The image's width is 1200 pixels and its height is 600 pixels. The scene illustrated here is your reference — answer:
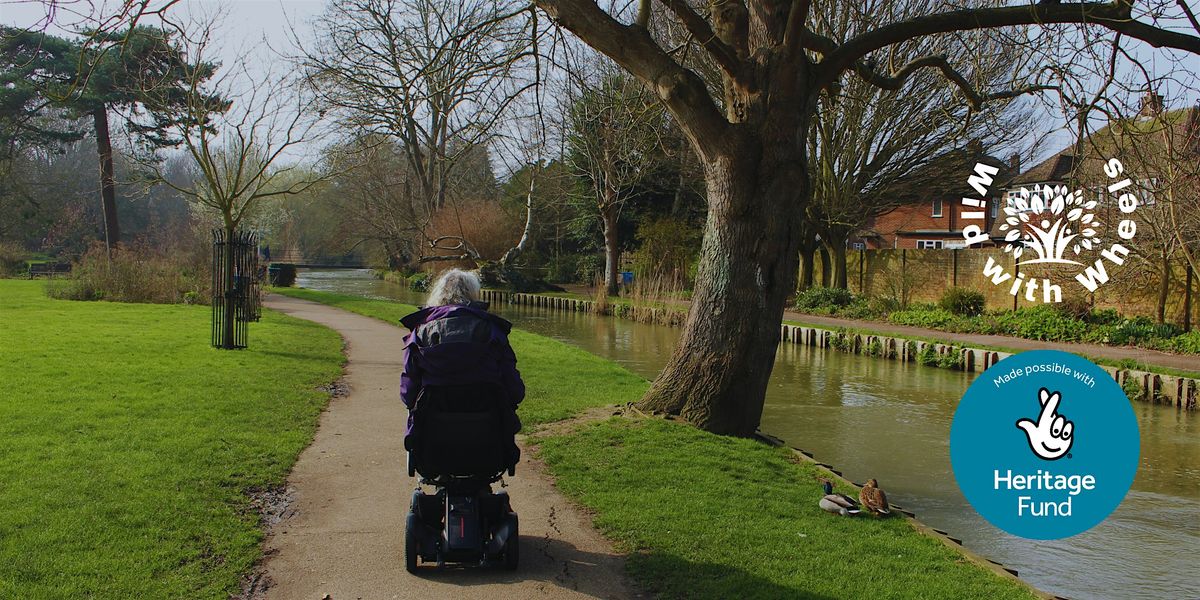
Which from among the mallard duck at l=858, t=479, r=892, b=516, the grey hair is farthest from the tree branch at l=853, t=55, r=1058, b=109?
the grey hair

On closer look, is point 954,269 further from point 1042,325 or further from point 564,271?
point 564,271

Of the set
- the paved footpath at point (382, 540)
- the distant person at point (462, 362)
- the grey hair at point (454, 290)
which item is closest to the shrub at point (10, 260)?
the paved footpath at point (382, 540)

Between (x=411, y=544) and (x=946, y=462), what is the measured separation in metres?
7.16

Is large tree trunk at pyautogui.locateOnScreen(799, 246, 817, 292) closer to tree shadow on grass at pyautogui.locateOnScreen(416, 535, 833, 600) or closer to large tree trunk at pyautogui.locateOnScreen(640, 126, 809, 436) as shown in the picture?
large tree trunk at pyautogui.locateOnScreen(640, 126, 809, 436)

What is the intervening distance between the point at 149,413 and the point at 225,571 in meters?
4.41

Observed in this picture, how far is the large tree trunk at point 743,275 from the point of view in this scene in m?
8.29

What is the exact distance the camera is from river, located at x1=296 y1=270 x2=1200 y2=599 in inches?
255

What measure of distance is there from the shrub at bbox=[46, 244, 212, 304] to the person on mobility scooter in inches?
847

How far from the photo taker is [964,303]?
23.4 metres

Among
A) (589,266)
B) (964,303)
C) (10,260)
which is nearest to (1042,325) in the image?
(964,303)

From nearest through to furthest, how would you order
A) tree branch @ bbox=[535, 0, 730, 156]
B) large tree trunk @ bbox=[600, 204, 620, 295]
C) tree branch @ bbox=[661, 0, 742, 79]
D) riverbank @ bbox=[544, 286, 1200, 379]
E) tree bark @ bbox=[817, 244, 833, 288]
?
tree branch @ bbox=[535, 0, 730, 156] < tree branch @ bbox=[661, 0, 742, 79] < riverbank @ bbox=[544, 286, 1200, 379] < tree bark @ bbox=[817, 244, 833, 288] < large tree trunk @ bbox=[600, 204, 620, 295]

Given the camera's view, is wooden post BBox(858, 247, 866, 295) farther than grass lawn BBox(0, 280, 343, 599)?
Yes

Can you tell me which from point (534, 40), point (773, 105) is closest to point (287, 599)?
point (773, 105)

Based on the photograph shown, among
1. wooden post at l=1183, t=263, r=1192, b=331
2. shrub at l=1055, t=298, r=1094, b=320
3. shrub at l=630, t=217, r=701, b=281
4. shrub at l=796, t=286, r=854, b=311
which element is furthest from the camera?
shrub at l=630, t=217, r=701, b=281
